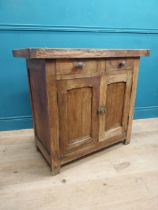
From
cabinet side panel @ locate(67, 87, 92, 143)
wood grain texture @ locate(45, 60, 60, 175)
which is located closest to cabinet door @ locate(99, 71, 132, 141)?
cabinet side panel @ locate(67, 87, 92, 143)

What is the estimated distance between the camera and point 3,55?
1.40 metres

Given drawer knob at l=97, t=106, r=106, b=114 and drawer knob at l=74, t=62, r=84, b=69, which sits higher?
drawer knob at l=74, t=62, r=84, b=69

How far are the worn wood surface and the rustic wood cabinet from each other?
0.30 ft

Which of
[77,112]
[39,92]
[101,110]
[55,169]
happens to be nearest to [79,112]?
[77,112]

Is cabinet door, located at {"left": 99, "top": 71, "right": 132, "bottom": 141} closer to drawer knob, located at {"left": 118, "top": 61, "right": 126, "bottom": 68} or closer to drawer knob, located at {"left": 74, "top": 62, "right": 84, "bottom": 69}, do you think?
drawer knob, located at {"left": 118, "top": 61, "right": 126, "bottom": 68}

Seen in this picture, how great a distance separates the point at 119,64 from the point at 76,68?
35 cm

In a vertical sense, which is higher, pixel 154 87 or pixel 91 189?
pixel 154 87

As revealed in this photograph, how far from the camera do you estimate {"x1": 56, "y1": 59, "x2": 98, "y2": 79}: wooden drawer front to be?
2.89 feet

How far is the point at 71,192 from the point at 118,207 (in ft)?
0.88

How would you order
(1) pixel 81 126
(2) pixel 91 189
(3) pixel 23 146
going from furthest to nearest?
(3) pixel 23 146, (1) pixel 81 126, (2) pixel 91 189

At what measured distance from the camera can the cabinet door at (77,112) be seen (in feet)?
3.14

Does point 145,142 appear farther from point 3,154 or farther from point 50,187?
point 3,154

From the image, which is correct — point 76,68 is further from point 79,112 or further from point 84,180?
point 84,180

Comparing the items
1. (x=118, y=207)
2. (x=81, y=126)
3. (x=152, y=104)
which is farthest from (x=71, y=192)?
(x=152, y=104)
